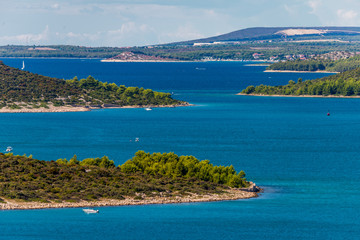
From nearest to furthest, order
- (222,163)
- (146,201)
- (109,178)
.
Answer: (146,201) → (109,178) → (222,163)

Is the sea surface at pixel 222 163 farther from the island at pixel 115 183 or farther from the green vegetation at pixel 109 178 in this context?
the green vegetation at pixel 109 178

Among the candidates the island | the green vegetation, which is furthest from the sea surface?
the green vegetation

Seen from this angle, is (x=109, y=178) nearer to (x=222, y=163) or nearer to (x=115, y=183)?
(x=115, y=183)

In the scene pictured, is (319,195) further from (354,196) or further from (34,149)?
(34,149)

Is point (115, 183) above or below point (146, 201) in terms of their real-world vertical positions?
above

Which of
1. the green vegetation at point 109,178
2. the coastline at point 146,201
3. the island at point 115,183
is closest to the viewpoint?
the coastline at point 146,201

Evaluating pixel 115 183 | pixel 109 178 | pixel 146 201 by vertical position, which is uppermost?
pixel 109 178

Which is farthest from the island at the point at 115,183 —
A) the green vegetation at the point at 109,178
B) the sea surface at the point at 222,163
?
the sea surface at the point at 222,163

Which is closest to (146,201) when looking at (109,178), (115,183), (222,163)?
(115,183)
